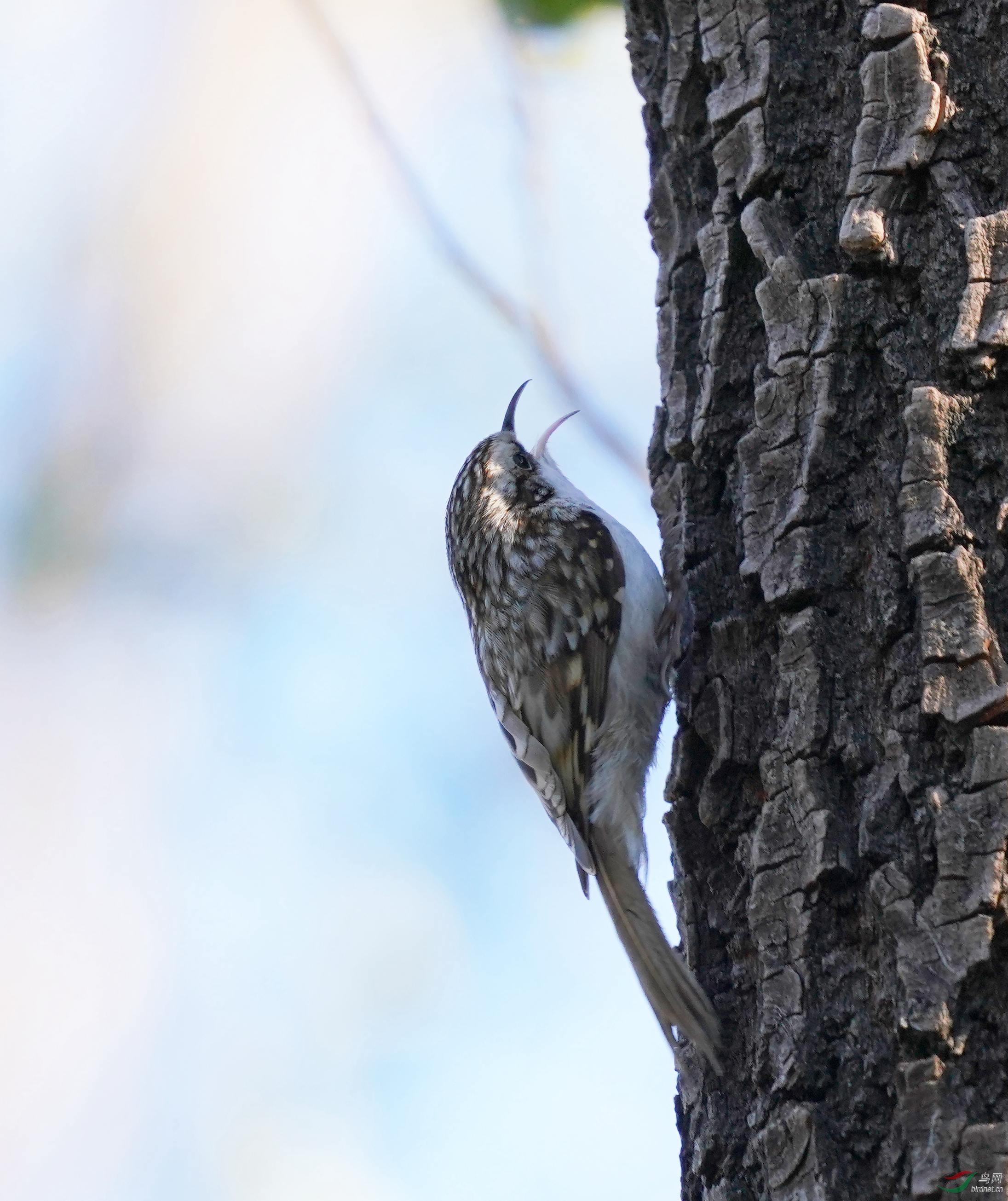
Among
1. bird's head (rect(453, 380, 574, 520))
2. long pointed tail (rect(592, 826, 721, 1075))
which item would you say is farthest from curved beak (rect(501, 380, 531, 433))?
long pointed tail (rect(592, 826, 721, 1075))

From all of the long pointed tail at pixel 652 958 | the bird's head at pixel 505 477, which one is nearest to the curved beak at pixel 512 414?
the bird's head at pixel 505 477

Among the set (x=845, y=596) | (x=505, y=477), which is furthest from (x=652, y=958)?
(x=505, y=477)

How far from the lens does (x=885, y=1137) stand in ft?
4.96

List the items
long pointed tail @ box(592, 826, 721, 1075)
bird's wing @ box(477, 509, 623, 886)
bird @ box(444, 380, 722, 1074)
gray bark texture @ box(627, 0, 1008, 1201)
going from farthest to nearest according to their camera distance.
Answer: bird's wing @ box(477, 509, 623, 886) < bird @ box(444, 380, 722, 1074) < long pointed tail @ box(592, 826, 721, 1075) < gray bark texture @ box(627, 0, 1008, 1201)

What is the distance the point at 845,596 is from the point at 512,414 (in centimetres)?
171

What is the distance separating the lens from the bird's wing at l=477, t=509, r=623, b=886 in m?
2.69

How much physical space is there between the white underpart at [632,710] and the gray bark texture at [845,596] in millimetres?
461

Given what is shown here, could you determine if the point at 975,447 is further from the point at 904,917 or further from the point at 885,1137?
the point at 885,1137

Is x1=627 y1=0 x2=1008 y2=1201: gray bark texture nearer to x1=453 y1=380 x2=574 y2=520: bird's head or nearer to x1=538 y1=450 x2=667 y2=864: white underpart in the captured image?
x1=538 y1=450 x2=667 y2=864: white underpart

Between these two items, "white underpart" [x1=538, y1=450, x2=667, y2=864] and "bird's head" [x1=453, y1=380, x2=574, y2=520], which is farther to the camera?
"bird's head" [x1=453, y1=380, x2=574, y2=520]

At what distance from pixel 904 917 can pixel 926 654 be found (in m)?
0.29

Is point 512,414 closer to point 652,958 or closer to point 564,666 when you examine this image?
point 564,666

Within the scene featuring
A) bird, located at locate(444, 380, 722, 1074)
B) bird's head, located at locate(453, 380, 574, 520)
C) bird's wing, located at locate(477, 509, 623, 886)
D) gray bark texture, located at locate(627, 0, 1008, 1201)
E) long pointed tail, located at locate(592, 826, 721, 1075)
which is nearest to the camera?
gray bark texture, located at locate(627, 0, 1008, 1201)

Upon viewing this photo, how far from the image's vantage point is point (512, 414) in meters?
3.36
